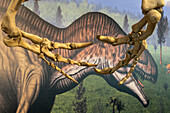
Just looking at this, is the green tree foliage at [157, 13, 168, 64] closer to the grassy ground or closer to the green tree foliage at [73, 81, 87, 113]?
the grassy ground

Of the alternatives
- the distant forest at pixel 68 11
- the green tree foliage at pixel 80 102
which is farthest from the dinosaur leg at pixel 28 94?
the distant forest at pixel 68 11

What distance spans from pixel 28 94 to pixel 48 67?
1.04m

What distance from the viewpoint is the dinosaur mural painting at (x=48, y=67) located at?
4.29 m

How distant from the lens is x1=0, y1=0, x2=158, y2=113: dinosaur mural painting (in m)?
4.29

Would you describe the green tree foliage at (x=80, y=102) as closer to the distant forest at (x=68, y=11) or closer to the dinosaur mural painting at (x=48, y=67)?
the dinosaur mural painting at (x=48, y=67)

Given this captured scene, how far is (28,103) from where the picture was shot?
4.62 meters

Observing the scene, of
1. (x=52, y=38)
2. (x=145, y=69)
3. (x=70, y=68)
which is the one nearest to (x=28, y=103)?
(x=70, y=68)

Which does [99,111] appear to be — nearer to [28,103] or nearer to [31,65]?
[28,103]

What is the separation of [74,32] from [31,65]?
5.98 ft

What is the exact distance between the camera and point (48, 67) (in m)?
5.02

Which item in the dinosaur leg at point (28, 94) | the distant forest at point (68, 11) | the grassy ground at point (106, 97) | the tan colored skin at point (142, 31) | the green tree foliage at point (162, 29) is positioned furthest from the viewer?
the green tree foliage at point (162, 29)

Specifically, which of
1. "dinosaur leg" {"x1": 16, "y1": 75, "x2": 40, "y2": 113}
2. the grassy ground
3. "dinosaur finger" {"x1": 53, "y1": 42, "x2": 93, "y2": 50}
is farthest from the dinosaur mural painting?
"dinosaur finger" {"x1": 53, "y1": 42, "x2": 93, "y2": 50}

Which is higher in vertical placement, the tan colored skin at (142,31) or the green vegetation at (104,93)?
the tan colored skin at (142,31)

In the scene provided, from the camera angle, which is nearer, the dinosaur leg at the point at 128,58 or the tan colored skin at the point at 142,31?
the tan colored skin at the point at 142,31
